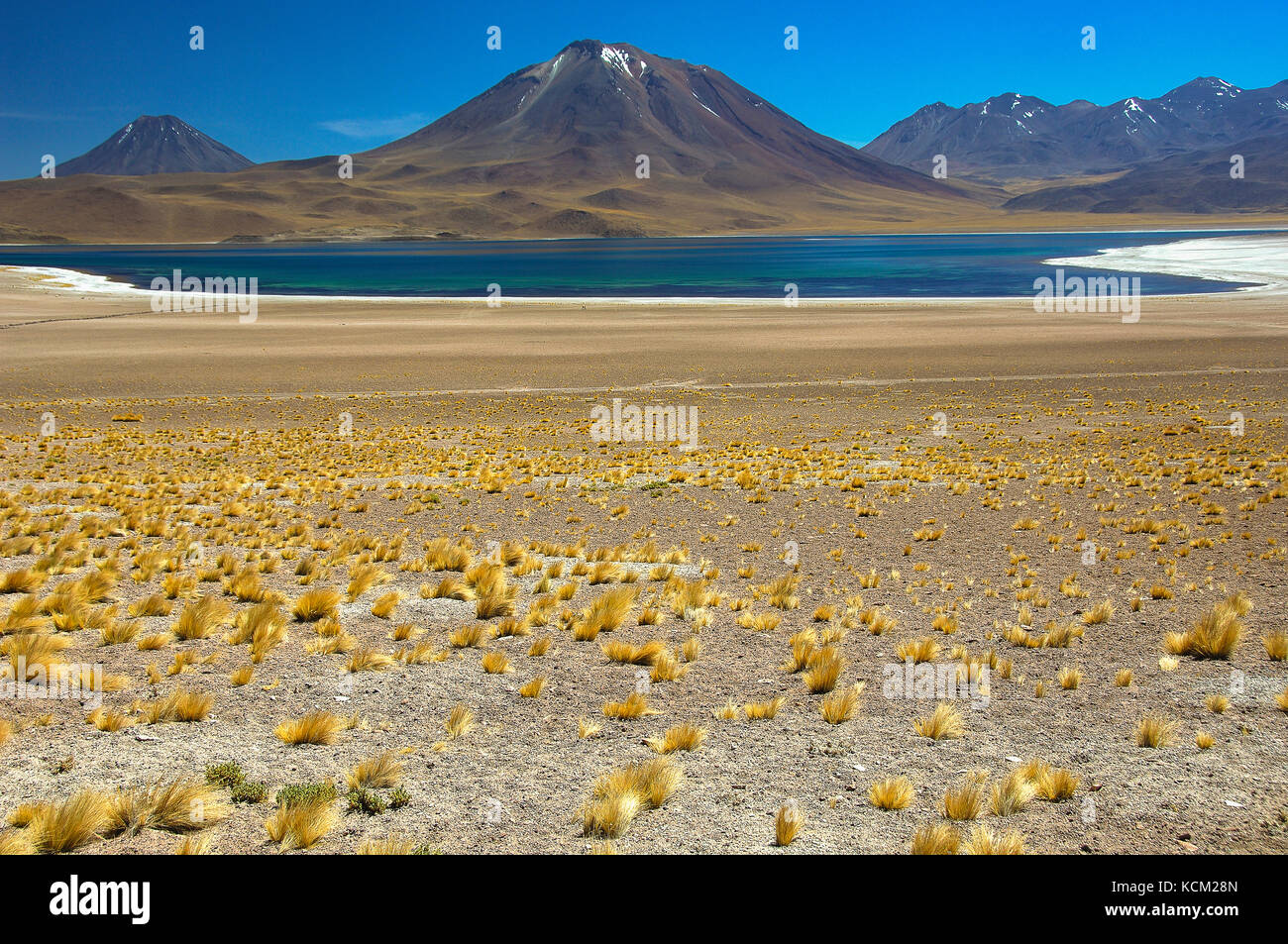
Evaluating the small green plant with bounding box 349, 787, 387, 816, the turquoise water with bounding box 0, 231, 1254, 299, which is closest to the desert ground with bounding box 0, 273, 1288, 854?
the small green plant with bounding box 349, 787, 387, 816

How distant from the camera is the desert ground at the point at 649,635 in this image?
5301 mm

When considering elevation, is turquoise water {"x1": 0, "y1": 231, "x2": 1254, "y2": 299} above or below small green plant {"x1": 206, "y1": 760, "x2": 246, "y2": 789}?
above

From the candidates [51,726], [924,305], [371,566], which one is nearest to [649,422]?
[371,566]

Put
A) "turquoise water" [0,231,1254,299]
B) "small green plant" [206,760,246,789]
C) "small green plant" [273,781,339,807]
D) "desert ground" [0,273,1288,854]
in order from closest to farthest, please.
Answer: "small green plant" [273,781,339,807] → "desert ground" [0,273,1288,854] → "small green plant" [206,760,246,789] → "turquoise water" [0,231,1254,299]

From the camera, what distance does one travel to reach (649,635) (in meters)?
8.79

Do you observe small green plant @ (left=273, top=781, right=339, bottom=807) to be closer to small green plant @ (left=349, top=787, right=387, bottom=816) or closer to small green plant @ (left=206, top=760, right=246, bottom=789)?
small green plant @ (left=349, top=787, right=387, bottom=816)

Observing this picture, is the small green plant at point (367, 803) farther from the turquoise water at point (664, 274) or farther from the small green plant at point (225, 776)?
the turquoise water at point (664, 274)

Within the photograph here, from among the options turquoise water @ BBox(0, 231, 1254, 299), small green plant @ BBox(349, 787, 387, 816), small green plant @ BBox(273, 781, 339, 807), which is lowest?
small green plant @ BBox(349, 787, 387, 816)

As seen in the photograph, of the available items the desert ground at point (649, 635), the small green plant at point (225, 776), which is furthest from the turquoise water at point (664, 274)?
the small green plant at point (225, 776)

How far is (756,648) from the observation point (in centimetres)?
844

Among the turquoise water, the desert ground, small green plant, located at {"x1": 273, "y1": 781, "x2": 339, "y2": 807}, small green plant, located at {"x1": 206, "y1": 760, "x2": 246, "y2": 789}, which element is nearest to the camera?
small green plant, located at {"x1": 273, "y1": 781, "x2": 339, "y2": 807}

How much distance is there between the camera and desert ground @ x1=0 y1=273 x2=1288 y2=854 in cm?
530

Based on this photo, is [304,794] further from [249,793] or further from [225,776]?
[225,776]

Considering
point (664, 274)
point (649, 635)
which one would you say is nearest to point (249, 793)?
point (649, 635)
